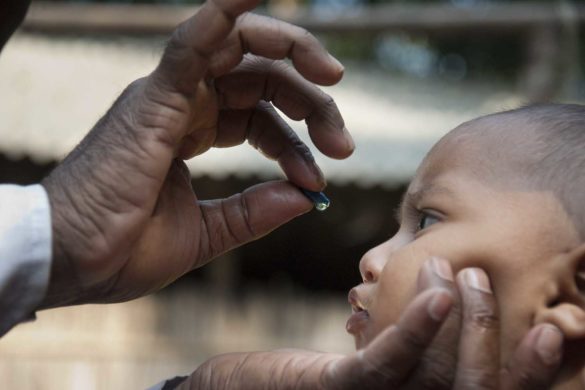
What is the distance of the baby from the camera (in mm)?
1775

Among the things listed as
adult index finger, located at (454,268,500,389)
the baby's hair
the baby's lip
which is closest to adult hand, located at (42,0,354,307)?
the baby's lip

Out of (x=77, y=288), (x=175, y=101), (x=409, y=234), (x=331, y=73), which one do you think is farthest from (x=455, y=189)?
(x=77, y=288)

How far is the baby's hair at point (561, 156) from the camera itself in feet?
6.07

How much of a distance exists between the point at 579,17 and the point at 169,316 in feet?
17.1

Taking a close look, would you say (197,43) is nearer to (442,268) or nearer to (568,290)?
(442,268)

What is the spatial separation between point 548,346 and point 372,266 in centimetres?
44

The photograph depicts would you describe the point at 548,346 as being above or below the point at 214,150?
above

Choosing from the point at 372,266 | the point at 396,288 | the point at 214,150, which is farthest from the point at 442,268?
the point at 214,150

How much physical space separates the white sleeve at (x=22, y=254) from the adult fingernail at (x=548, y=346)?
85 cm

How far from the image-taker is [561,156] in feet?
6.31

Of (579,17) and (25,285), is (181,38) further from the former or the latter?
(579,17)

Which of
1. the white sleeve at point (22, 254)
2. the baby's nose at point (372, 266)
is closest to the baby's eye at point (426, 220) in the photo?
the baby's nose at point (372, 266)

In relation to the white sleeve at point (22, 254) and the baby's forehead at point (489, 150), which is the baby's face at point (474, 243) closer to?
the baby's forehead at point (489, 150)

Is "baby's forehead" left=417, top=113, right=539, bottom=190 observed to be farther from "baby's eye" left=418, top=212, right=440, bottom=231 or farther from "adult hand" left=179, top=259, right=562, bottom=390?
"adult hand" left=179, top=259, right=562, bottom=390
